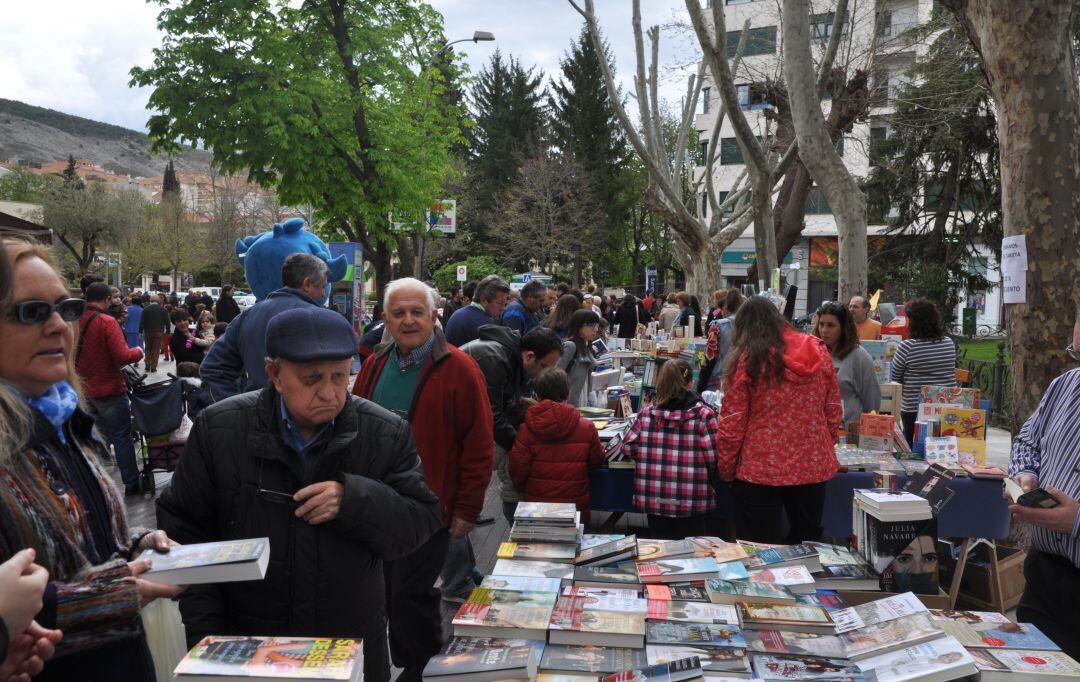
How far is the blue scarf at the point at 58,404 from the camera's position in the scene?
1.69 meters

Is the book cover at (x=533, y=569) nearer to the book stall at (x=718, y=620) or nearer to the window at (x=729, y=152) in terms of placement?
the book stall at (x=718, y=620)

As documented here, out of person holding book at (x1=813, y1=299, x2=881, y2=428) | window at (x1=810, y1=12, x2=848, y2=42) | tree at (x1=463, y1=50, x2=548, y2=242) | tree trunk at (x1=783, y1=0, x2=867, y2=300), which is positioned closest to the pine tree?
tree at (x1=463, y1=50, x2=548, y2=242)

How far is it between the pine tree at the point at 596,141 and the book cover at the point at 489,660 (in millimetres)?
43232

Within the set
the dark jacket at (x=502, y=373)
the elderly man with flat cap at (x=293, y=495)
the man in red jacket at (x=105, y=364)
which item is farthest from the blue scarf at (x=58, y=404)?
the man in red jacket at (x=105, y=364)

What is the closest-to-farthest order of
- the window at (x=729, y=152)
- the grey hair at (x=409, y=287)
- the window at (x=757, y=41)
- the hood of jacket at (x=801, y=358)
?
the grey hair at (x=409, y=287)
the hood of jacket at (x=801, y=358)
the window at (x=757, y=41)
the window at (x=729, y=152)

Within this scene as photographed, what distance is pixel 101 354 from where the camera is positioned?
6.97m

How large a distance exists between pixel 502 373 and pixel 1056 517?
10.2ft

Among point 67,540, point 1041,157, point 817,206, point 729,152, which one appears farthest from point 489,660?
point 729,152

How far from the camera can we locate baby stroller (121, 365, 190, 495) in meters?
6.89

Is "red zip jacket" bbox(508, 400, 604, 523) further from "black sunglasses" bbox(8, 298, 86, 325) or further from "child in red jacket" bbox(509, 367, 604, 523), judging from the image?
"black sunglasses" bbox(8, 298, 86, 325)

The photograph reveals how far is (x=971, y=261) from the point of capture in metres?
26.1

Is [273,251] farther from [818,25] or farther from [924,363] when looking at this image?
[818,25]

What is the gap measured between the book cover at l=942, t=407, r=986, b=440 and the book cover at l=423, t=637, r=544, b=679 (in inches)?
155

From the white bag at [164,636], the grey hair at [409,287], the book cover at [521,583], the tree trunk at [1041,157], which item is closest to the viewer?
the white bag at [164,636]
